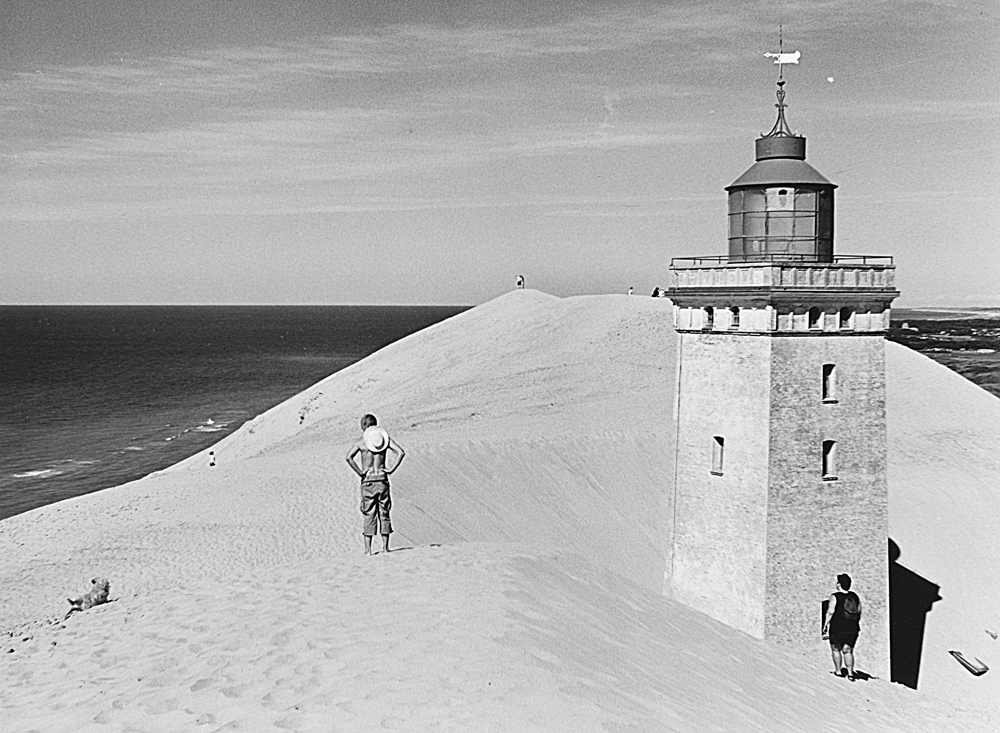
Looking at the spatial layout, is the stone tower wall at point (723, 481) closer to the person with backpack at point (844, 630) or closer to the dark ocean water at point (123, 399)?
the person with backpack at point (844, 630)

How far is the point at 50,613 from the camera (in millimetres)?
18547

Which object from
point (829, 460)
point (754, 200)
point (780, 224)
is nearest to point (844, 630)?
point (829, 460)

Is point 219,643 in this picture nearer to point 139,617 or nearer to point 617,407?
point 139,617

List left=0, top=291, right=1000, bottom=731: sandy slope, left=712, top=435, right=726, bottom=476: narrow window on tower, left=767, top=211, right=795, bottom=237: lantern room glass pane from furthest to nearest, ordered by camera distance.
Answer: left=712, top=435, right=726, bottom=476: narrow window on tower < left=767, top=211, right=795, bottom=237: lantern room glass pane < left=0, top=291, right=1000, bottom=731: sandy slope

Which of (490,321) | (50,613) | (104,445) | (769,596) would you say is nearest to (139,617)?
(50,613)

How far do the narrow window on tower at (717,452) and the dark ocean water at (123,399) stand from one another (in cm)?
3160

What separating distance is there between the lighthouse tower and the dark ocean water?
3180 centimetres

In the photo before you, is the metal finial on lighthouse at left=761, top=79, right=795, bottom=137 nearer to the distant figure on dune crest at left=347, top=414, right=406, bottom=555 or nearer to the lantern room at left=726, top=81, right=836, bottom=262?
the lantern room at left=726, top=81, right=836, bottom=262

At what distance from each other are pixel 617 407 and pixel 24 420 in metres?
50.9

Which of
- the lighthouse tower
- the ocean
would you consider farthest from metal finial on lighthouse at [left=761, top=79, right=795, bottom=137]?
the ocean

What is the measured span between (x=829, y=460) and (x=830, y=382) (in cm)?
131

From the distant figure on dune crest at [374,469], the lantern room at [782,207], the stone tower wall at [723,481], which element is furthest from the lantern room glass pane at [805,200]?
the distant figure on dune crest at [374,469]

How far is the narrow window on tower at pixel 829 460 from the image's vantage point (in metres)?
16.7

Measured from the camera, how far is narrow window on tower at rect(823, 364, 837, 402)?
16.6m
